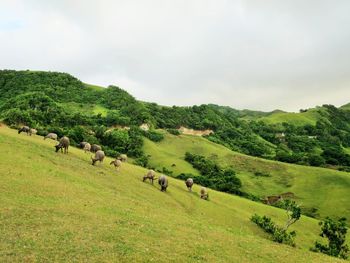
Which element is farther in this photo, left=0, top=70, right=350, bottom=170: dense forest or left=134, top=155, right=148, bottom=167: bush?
left=0, top=70, right=350, bottom=170: dense forest

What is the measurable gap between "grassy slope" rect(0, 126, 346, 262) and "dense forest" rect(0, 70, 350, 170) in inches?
1595

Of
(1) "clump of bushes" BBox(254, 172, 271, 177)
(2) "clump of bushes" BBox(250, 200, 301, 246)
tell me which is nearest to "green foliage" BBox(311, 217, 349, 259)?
(2) "clump of bushes" BBox(250, 200, 301, 246)

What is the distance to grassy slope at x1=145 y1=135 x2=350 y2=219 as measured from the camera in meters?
98.4

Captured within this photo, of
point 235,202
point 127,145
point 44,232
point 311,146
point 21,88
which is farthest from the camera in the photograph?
point 311,146

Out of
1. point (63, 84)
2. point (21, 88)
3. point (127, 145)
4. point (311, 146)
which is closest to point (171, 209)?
point (127, 145)

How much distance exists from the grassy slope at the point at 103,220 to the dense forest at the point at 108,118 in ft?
133

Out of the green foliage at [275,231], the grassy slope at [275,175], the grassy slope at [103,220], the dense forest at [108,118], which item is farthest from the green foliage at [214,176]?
the green foliage at [275,231]

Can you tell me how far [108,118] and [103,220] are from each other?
376 ft

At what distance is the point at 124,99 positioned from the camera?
182625mm

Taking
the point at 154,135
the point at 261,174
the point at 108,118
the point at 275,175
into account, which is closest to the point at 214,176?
the point at 261,174

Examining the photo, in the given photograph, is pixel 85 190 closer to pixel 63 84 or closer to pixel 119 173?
pixel 119 173

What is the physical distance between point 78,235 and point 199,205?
30.0 metres

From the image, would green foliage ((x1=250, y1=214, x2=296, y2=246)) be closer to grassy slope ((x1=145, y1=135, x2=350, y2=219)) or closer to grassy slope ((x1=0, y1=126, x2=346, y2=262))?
grassy slope ((x1=0, y1=126, x2=346, y2=262))

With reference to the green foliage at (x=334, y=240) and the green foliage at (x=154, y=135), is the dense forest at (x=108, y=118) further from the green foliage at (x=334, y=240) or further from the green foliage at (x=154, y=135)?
the green foliage at (x=334, y=240)
